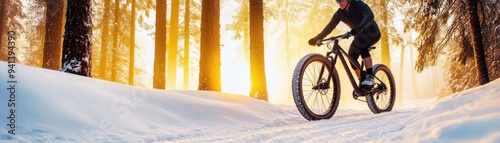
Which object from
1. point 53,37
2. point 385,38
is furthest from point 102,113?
point 385,38

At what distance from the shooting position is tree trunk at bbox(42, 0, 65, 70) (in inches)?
400

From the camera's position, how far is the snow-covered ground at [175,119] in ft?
5.80

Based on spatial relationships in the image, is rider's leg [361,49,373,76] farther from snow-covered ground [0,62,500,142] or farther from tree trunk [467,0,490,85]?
tree trunk [467,0,490,85]

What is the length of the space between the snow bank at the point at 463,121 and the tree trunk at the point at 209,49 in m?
7.91

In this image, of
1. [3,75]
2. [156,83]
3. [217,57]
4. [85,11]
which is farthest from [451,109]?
[156,83]

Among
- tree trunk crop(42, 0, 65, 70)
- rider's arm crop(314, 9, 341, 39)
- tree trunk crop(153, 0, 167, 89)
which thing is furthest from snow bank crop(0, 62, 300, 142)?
tree trunk crop(153, 0, 167, 89)

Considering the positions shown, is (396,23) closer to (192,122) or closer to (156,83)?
(156,83)

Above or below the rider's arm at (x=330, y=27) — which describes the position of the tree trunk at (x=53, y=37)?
above

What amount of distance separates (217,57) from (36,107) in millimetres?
7079

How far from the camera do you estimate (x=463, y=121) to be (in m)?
1.62

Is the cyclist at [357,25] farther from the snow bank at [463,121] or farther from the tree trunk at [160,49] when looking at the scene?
the tree trunk at [160,49]

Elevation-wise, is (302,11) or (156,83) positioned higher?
(302,11)

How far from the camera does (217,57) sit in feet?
32.7

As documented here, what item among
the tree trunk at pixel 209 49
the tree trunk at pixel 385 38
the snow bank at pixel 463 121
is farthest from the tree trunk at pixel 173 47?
the snow bank at pixel 463 121
